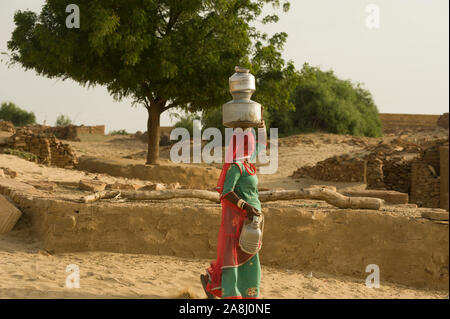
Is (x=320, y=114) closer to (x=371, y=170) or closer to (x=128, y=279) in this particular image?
(x=371, y=170)

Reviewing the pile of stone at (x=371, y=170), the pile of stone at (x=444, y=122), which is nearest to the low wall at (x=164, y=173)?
the pile of stone at (x=371, y=170)

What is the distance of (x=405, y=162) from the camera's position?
51.0ft

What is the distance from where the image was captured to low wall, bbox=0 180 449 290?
621 cm

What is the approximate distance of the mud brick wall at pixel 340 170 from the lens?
15.4 m

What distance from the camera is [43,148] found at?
14.5 m

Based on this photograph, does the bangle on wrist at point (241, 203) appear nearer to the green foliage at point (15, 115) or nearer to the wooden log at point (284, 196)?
the wooden log at point (284, 196)

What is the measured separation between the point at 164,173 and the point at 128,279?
8.48 meters

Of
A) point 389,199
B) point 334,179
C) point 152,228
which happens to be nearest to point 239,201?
point 152,228

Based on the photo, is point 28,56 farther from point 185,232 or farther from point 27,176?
point 185,232

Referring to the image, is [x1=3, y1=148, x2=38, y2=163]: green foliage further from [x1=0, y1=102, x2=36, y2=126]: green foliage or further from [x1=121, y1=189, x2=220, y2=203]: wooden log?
[x1=0, y1=102, x2=36, y2=126]: green foliage

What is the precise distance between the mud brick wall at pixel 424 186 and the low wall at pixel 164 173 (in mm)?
5745

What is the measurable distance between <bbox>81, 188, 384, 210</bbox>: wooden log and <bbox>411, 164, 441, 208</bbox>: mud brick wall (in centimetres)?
729

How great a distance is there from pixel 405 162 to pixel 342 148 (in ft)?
21.7

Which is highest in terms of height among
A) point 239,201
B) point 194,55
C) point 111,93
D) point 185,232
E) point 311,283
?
point 194,55
